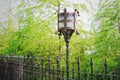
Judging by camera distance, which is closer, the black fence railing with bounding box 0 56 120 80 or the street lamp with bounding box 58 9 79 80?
the black fence railing with bounding box 0 56 120 80

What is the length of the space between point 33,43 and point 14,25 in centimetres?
468

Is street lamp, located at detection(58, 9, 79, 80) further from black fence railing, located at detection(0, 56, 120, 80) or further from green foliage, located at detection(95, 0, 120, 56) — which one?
green foliage, located at detection(95, 0, 120, 56)

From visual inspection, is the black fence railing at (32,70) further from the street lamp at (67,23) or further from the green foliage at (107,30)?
the green foliage at (107,30)

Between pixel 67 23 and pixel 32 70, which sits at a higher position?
pixel 67 23

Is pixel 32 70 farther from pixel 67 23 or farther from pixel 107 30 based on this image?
pixel 107 30

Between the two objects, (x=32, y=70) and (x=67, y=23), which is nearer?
(x=32, y=70)

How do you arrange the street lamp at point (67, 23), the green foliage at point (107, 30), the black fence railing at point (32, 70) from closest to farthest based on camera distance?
the black fence railing at point (32, 70) → the street lamp at point (67, 23) → the green foliage at point (107, 30)

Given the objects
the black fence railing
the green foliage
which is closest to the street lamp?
the black fence railing

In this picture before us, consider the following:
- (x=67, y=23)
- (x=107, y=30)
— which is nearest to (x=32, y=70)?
(x=67, y=23)

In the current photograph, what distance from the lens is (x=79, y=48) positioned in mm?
5352

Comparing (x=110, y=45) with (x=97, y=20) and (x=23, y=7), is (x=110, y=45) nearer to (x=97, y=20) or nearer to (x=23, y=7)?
(x=97, y=20)

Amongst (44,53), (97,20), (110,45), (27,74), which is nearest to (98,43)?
(110,45)

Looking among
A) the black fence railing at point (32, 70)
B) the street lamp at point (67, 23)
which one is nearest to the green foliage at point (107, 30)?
the black fence railing at point (32, 70)

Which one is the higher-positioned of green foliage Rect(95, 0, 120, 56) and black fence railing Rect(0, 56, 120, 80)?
green foliage Rect(95, 0, 120, 56)
